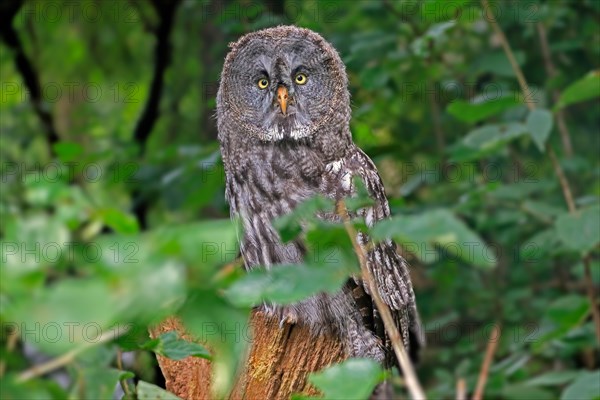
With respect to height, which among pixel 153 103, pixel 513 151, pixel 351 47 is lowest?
pixel 513 151

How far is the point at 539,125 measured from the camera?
3.21 metres

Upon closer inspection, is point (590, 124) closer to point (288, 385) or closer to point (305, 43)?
point (305, 43)

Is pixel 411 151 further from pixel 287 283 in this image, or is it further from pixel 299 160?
pixel 287 283

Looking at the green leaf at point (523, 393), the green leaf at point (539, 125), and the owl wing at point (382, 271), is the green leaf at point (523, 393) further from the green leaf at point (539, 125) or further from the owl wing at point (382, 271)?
the green leaf at point (539, 125)

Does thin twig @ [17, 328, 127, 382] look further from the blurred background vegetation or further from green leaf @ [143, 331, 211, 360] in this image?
green leaf @ [143, 331, 211, 360]

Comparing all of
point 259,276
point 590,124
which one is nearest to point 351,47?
point 590,124

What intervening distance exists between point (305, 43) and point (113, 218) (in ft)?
8.71

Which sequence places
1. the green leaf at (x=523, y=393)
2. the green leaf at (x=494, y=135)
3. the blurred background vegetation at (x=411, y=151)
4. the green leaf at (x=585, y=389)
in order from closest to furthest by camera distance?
the blurred background vegetation at (x=411, y=151) → the green leaf at (x=585, y=389) → the green leaf at (x=494, y=135) → the green leaf at (x=523, y=393)

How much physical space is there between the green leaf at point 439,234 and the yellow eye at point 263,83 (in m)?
2.66

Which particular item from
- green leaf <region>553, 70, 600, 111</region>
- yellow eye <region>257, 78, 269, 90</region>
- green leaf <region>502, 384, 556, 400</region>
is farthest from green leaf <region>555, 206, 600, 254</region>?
yellow eye <region>257, 78, 269, 90</region>

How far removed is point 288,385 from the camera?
2242 millimetres

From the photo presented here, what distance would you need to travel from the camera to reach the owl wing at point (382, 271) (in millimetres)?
3121

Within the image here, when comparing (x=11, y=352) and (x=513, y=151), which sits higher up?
(x=11, y=352)

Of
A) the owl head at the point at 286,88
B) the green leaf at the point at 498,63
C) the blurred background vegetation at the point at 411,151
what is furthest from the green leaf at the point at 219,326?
the green leaf at the point at 498,63
